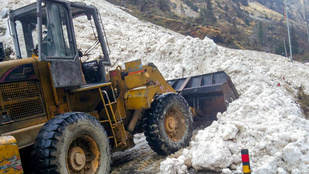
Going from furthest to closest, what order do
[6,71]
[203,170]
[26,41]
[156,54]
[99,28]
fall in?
[156,54] → [99,28] → [26,41] → [203,170] → [6,71]

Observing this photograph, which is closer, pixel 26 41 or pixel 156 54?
pixel 26 41

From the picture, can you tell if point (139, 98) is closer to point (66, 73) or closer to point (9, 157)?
point (66, 73)

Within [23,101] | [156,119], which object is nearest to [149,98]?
[156,119]

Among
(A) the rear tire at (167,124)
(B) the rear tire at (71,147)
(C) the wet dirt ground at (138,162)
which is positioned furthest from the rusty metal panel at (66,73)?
(C) the wet dirt ground at (138,162)

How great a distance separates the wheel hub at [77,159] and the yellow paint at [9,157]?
0.76 metres

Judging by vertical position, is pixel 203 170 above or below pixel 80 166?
below

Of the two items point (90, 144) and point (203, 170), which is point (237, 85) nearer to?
point (203, 170)

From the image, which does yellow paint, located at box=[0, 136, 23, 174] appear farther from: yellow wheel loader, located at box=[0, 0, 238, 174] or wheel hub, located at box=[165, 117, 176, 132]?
wheel hub, located at box=[165, 117, 176, 132]

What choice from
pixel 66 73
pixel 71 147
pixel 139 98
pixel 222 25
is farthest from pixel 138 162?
pixel 222 25

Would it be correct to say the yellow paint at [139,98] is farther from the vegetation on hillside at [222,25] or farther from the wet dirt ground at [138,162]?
the vegetation on hillside at [222,25]

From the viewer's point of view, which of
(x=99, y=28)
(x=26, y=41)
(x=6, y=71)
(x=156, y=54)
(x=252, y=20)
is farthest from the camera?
(x=252, y=20)

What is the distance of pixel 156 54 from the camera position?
1403cm

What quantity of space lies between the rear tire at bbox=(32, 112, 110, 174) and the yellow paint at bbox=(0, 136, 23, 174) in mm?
318

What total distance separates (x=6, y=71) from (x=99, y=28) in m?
2.12
